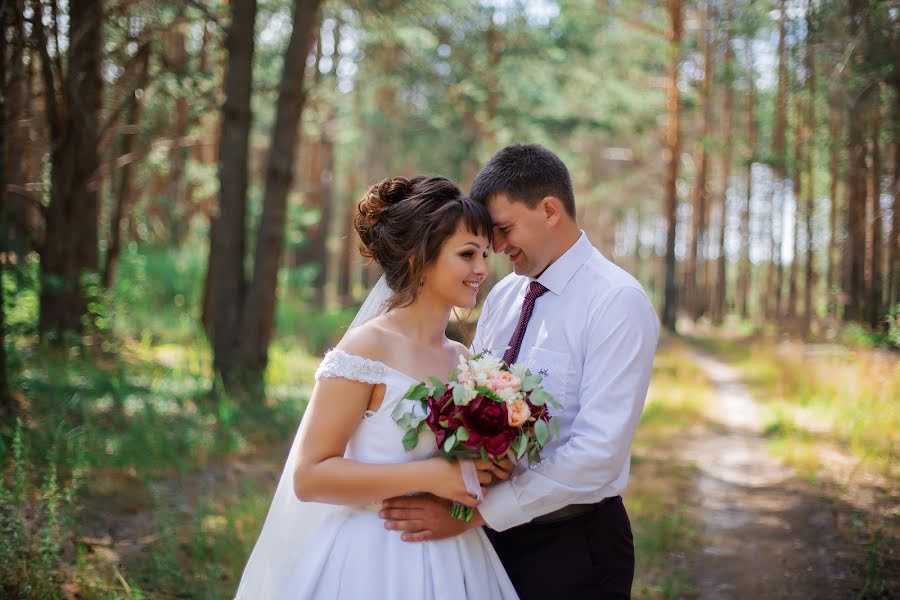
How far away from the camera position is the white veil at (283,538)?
2945mm

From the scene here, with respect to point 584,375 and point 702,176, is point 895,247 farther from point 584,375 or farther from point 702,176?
point 702,176

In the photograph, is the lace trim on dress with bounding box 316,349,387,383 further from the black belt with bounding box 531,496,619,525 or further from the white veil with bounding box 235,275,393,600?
the black belt with bounding box 531,496,619,525

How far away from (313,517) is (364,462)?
1.23 feet

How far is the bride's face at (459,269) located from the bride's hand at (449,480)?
617mm

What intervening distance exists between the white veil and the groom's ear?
71cm

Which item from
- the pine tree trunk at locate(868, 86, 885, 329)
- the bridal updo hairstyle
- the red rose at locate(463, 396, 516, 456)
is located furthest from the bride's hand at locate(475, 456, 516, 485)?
the pine tree trunk at locate(868, 86, 885, 329)

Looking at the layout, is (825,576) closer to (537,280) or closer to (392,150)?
(537,280)

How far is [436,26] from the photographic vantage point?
12.1m

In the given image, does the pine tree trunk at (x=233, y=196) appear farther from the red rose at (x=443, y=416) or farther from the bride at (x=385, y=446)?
the red rose at (x=443, y=416)

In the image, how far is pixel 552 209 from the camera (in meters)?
3.14

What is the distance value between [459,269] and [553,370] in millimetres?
518

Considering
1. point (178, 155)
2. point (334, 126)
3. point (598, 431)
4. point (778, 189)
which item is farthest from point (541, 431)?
point (778, 189)

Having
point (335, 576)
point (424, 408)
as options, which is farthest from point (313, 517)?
point (424, 408)

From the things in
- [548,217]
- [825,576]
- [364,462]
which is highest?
[548,217]
